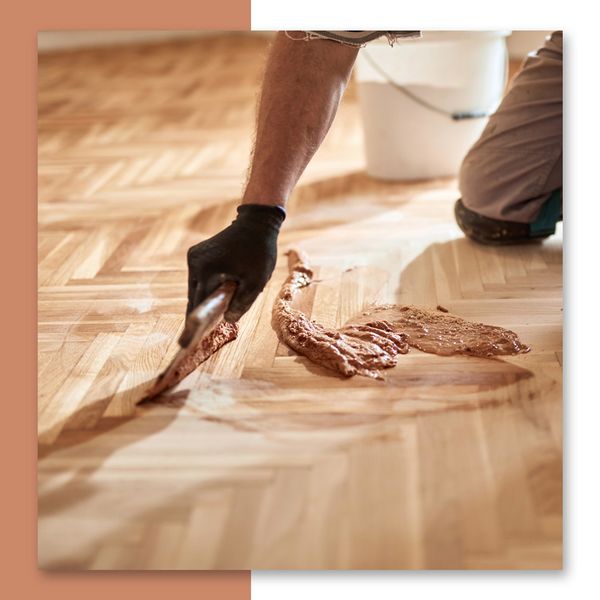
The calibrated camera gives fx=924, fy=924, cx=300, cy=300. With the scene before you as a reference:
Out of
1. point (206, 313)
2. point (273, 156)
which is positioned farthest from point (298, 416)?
point (273, 156)

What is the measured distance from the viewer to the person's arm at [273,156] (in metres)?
1.01

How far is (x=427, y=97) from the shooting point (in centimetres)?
183

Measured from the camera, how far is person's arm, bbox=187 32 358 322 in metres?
1.01

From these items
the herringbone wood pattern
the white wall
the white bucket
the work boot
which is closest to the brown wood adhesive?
the herringbone wood pattern

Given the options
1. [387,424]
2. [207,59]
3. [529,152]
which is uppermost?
[529,152]

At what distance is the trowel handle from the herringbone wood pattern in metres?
0.09

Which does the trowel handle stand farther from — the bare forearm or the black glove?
the bare forearm

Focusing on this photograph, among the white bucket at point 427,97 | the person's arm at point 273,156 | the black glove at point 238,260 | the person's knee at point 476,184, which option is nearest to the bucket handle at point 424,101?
the white bucket at point 427,97

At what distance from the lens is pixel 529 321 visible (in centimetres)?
116

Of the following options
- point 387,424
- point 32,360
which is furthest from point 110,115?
point 387,424

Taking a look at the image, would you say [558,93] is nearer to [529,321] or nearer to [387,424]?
[529,321]

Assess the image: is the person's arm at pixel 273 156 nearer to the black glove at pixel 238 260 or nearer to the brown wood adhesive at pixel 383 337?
the black glove at pixel 238 260

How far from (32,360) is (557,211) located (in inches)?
33.4

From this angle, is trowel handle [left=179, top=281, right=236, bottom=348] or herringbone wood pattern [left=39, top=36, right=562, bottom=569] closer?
herringbone wood pattern [left=39, top=36, right=562, bottom=569]
